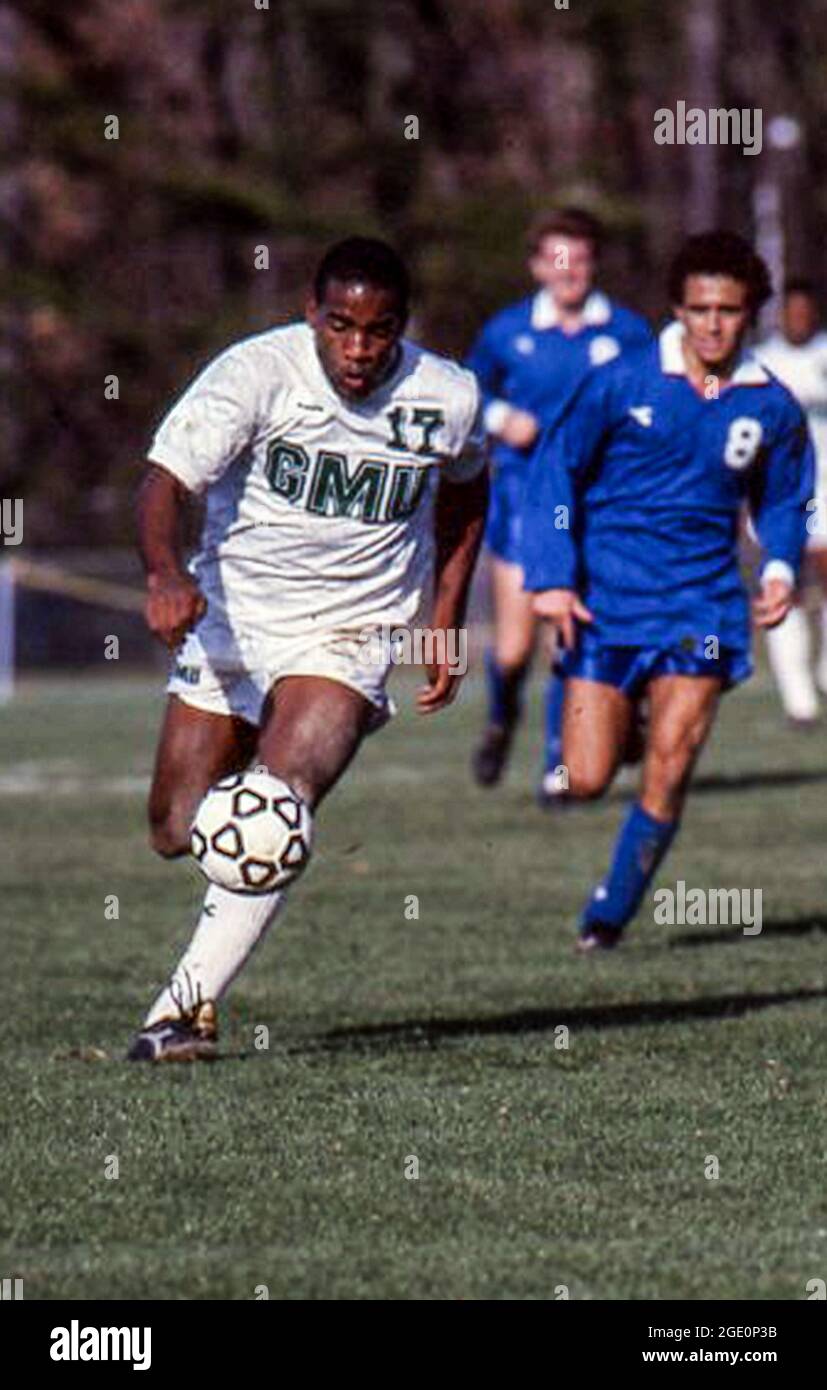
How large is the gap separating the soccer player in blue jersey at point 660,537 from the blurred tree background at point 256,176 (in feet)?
99.5

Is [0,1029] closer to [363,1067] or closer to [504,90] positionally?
[363,1067]

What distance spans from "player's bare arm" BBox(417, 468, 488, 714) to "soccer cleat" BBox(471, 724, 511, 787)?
742cm

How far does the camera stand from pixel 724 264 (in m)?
10.1

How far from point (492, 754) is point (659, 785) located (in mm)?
6002

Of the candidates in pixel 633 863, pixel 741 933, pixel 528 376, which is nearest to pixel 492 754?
pixel 528 376

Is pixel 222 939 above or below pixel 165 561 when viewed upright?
below

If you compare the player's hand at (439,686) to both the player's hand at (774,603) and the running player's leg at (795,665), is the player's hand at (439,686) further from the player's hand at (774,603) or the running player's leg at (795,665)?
the running player's leg at (795,665)

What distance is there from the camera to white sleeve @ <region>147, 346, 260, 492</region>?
8.25 meters

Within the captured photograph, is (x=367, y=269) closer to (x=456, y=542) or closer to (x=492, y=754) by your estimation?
(x=456, y=542)

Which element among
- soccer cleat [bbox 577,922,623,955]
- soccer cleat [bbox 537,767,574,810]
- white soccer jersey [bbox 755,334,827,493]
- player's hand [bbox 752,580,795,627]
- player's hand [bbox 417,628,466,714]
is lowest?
soccer cleat [bbox 577,922,623,955]

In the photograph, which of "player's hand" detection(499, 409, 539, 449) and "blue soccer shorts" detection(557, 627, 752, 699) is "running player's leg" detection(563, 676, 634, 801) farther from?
"player's hand" detection(499, 409, 539, 449)

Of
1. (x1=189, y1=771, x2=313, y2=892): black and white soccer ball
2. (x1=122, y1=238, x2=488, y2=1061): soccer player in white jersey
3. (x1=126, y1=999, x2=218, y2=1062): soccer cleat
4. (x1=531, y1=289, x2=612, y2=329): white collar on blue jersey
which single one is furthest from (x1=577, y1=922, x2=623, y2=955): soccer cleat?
(x1=531, y1=289, x2=612, y2=329): white collar on blue jersey

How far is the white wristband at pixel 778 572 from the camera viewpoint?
Answer: 1018 cm
